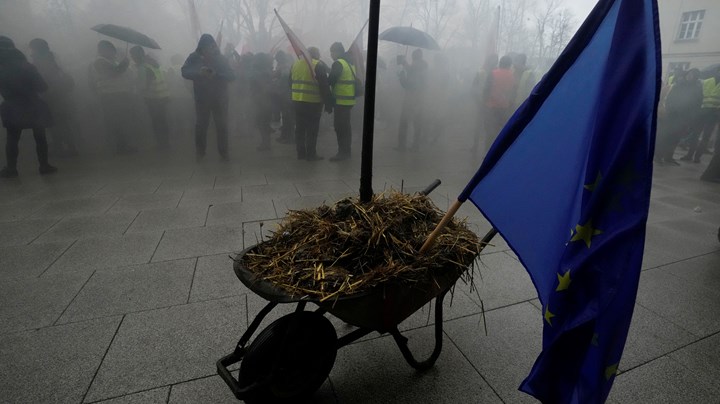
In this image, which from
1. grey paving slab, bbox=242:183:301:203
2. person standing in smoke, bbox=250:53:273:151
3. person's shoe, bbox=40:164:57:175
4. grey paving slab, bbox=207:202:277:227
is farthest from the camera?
person standing in smoke, bbox=250:53:273:151

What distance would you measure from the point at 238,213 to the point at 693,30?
1891 centimetres

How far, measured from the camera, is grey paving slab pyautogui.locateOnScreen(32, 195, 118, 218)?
168 inches

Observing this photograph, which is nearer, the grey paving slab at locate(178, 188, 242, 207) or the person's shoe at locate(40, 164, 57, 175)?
the grey paving slab at locate(178, 188, 242, 207)

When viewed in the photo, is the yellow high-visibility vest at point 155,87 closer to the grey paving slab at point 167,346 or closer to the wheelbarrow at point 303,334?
the grey paving slab at point 167,346

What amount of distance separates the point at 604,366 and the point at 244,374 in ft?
4.48

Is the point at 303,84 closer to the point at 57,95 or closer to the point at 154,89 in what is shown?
the point at 154,89

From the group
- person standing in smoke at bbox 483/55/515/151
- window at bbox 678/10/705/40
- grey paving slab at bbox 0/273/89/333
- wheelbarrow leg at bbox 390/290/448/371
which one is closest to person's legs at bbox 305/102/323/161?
person standing in smoke at bbox 483/55/515/151

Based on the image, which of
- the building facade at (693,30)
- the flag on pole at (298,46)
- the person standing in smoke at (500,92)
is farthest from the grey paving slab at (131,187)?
the building facade at (693,30)

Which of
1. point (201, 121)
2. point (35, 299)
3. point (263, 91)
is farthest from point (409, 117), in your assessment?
point (35, 299)

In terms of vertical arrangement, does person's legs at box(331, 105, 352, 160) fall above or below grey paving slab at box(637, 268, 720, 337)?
above

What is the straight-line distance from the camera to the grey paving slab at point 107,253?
3.06m

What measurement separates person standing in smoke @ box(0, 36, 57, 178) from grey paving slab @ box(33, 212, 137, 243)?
279cm

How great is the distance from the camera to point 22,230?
3812mm

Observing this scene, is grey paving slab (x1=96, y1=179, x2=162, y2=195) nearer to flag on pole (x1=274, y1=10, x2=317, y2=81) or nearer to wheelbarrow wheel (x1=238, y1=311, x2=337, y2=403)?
flag on pole (x1=274, y1=10, x2=317, y2=81)
